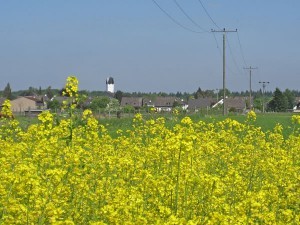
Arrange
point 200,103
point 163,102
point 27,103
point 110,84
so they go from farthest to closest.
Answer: point 110,84 → point 163,102 → point 200,103 → point 27,103

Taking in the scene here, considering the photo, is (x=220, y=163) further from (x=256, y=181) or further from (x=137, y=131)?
(x=137, y=131)

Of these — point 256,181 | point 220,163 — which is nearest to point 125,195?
point 256,181

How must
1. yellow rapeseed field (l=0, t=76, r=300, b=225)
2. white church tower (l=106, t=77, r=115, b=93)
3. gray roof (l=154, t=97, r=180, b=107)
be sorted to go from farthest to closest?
white church tower (l=106, t=77, r=115, b=93) < gray roof (l=154, t=97, r=180, b=107) < yellow rapeseed field (l=0, t=76, r=300, b=225)

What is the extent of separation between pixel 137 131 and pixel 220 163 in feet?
13.2

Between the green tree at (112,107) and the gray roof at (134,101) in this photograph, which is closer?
the green tree at (112,107)

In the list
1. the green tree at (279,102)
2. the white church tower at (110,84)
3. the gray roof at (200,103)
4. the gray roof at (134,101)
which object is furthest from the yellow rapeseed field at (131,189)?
the white church tower at (110,84)

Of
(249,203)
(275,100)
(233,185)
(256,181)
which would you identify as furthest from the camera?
(275,100)

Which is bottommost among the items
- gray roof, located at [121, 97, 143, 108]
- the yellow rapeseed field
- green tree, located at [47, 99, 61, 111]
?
the yellow rapeseed field

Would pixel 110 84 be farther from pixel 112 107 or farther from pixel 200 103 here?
pixel 112 107

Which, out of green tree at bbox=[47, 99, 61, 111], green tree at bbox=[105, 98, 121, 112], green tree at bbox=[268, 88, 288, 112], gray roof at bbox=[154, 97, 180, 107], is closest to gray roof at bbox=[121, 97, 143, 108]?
gray roof at bbox=[154, 97, 180, 107]

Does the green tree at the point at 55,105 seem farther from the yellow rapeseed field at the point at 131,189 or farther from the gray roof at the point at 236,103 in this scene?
the gray roof at the point at 236,103

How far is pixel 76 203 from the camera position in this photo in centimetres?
538

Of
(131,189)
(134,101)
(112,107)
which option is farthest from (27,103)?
(131,189)

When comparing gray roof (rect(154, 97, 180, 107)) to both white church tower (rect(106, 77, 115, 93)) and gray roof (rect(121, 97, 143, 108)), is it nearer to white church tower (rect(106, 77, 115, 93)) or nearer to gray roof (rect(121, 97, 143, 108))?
gray roof (rect(121, 97, 143, 108))
